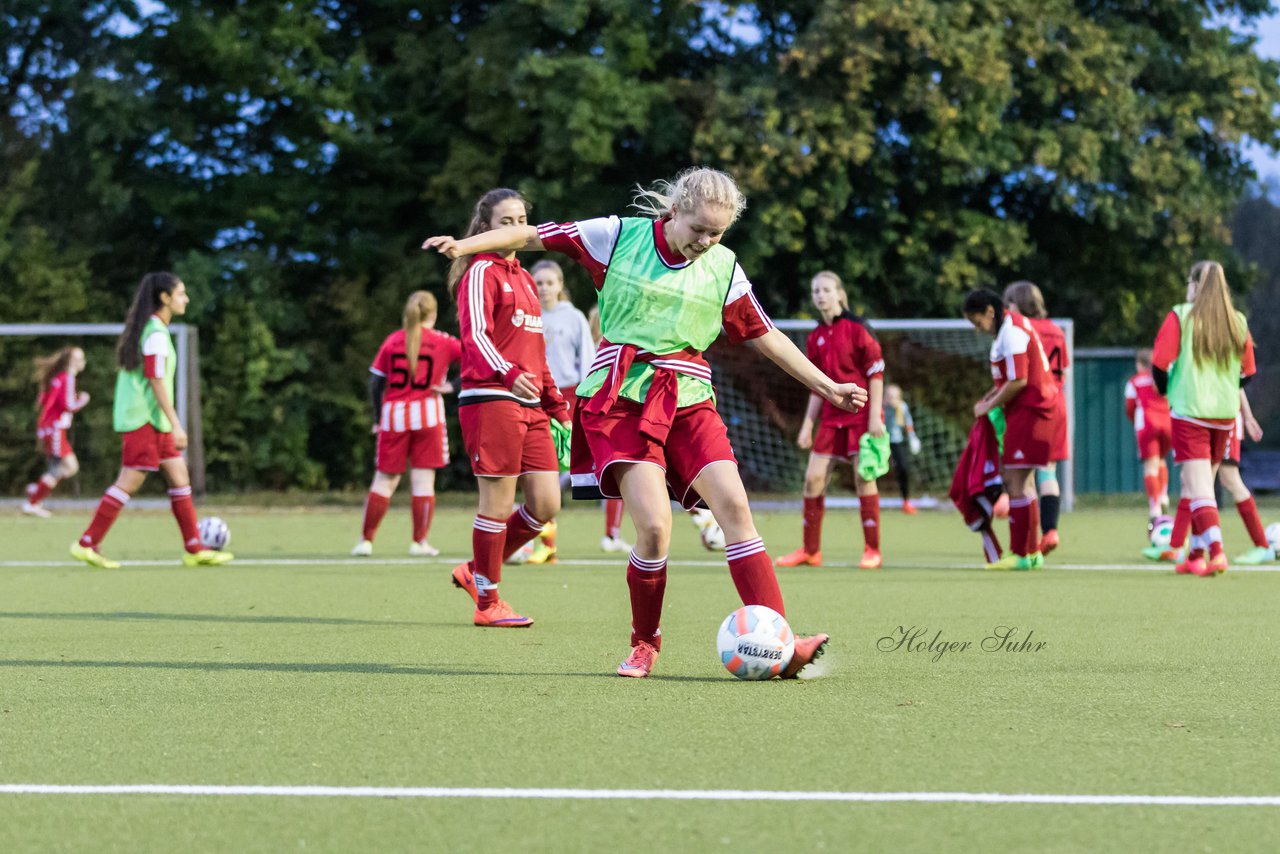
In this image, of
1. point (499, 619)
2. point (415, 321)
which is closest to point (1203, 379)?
point (499, 619)

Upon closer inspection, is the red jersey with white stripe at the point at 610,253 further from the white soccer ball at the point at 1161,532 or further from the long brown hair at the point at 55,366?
the long brown hair at the point at 55,366

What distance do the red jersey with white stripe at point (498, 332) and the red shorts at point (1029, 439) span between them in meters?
3.93

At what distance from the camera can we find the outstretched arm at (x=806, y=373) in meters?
5.77

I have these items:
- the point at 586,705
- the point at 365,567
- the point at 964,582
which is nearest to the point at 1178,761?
the point at 586,705

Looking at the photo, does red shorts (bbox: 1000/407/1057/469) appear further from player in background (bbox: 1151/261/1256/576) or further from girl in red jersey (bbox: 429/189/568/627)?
girl in red jersey (bbox: 429/189/568/627)

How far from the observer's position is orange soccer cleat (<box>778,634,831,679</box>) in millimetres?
5859

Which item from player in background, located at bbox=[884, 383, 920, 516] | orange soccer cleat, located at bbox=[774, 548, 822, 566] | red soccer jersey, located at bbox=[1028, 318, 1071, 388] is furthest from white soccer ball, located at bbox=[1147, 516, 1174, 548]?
player in background, located at bbox=[884, 383, 920, 516]

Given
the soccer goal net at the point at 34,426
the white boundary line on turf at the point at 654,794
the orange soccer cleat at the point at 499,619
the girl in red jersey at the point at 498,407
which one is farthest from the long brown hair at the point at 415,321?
the soccer goal net at the point at 34,426

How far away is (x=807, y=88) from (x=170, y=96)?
9718mm

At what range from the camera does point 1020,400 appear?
36.2 ft

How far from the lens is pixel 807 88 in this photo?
867 inches

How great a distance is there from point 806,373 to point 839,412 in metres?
5.44

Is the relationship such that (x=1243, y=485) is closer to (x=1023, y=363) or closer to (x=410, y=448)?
(x=1023, y=363)

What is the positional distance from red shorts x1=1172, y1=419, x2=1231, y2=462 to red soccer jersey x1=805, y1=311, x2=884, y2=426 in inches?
75.7
